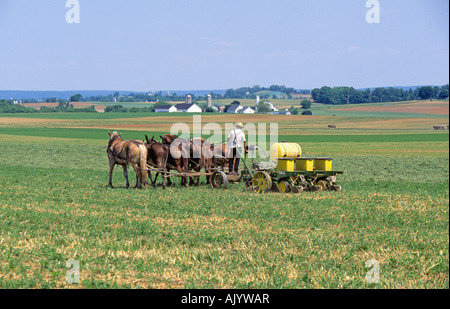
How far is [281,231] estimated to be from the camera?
1296 centimetres

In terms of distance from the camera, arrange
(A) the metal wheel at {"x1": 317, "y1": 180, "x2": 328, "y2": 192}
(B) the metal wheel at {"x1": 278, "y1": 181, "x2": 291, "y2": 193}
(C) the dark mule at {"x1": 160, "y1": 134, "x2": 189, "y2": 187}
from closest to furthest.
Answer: (B) the metal wheel at {"x1": 278, "y1": 181, "x2": 291, "y2": 193}
(A) the metal wheel at {"x1": 317, "y1": 180, "x2": 328, "y2": 192}
(C) the dark mule at {"x1": 160, "y1": 134, "x2": 189, "y2": 187}

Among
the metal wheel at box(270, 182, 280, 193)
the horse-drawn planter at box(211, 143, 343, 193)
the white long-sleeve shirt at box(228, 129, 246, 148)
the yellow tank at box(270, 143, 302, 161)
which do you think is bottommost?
the metal wheel at box(270, 182, 280, 193)

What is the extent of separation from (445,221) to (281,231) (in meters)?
4.17

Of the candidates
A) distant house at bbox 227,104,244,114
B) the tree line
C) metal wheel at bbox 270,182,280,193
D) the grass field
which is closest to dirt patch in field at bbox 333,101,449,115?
the tree line

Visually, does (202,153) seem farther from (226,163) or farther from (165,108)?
(165,108)

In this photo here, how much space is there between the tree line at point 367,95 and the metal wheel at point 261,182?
87821 mm

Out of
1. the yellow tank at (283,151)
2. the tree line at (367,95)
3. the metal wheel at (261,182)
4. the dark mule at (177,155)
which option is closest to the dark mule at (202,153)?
the dark mule at (177,155)

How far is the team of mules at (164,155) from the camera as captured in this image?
2134 centimetres

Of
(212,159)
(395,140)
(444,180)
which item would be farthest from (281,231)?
(395,140)

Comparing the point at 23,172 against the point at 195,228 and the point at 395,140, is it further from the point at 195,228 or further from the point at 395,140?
the point at 395,140

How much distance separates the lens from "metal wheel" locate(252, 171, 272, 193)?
19578mm

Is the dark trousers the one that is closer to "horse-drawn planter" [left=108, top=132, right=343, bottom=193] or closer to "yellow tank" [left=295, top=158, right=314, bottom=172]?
"horse-drawn planter" [left=108, top=132, right=343, bottom=193]

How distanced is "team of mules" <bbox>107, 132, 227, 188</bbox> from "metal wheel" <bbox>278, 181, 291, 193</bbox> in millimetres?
3041
